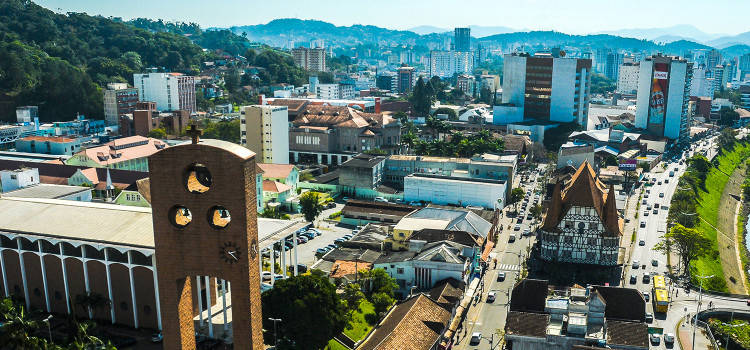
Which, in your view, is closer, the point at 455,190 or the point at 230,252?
the point at 230,252

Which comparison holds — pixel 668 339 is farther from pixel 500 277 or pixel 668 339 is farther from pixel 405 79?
pixel 405 79

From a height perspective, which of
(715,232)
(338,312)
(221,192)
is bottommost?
(715,232)

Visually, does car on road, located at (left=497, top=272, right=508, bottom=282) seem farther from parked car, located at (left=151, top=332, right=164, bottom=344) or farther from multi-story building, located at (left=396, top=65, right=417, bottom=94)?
multi-story building, located at (left=396, top=65, right=417, bottom=94)

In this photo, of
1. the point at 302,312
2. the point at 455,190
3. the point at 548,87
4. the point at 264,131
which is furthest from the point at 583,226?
the point at 548,87

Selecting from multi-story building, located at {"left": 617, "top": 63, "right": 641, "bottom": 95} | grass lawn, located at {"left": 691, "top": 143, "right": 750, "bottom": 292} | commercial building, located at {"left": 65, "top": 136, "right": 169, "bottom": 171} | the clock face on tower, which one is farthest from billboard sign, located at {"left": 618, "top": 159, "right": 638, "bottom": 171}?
multi-story building, located at {"left": 617, "top": 63, "right": 641, "bottom": 95}

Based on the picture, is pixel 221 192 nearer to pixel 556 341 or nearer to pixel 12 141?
pixel 556 341

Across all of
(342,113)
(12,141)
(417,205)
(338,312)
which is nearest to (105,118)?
(12,141)
